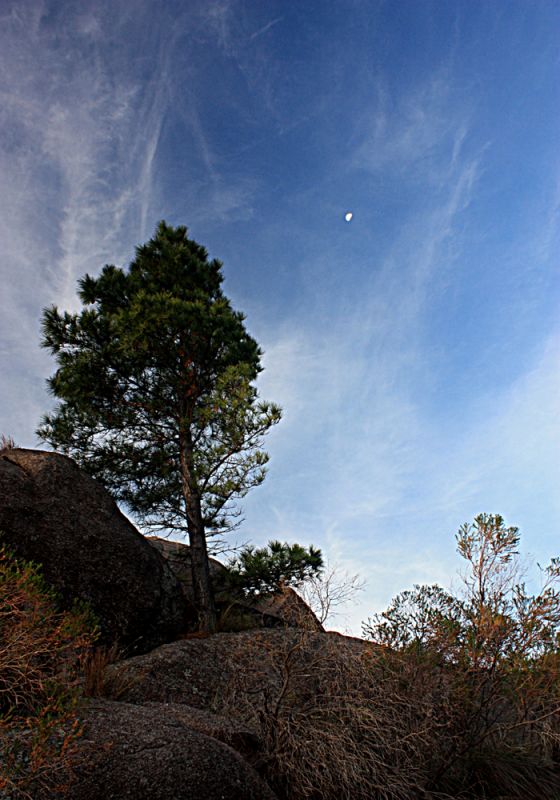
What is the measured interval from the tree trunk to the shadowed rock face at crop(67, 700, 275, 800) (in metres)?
6.39

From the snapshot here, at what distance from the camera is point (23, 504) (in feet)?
31.5

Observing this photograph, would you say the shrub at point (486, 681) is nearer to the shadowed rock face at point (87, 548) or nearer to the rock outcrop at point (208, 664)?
the rock outcrop at point (208, 664)

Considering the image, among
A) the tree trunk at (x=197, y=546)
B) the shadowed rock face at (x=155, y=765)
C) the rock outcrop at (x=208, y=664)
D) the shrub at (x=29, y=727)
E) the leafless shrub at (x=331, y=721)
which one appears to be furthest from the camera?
the tree trunk at (x=197, y=546)

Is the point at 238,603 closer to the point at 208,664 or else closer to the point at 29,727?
the point at 208,664

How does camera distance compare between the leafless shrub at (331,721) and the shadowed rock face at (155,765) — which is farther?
the leafless shrub at (331,721)

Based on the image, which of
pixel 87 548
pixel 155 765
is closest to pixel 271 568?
pixel 87 548

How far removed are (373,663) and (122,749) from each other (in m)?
3.40

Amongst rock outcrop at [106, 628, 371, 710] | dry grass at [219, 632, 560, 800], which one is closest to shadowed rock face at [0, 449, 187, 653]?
rock outcrop at [106, 628, 371, 710]

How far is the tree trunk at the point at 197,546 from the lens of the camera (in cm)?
1186

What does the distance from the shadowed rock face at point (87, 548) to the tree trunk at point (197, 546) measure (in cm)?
78

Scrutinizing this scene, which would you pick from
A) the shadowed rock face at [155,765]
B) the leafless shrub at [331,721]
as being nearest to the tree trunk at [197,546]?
the leafless shrub at [331,721]

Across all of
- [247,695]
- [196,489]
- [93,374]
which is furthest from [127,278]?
[247,695]

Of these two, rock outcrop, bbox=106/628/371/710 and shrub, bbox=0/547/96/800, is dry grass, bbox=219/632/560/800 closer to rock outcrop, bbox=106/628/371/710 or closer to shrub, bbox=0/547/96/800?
rock outcrop, bbox=106/628/371/710

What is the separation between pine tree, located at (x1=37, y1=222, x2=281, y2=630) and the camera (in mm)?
12625
